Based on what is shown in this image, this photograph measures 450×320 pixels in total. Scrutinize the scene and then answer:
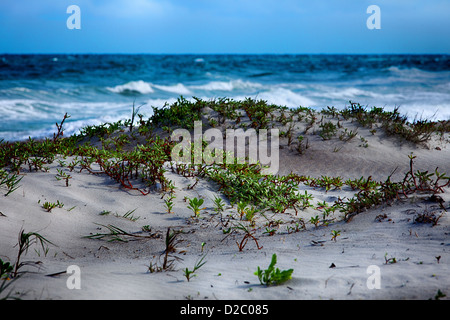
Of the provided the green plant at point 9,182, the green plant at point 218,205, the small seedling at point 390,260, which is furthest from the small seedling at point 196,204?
the small seedling at point 390,260

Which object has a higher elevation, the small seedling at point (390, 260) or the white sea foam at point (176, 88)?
the white sea foam at point (176, 88)

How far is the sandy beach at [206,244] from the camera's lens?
2.21 metres

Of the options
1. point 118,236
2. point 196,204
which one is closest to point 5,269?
point 118,236

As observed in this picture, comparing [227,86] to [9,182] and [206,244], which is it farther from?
[206,244]

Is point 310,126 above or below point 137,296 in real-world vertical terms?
above

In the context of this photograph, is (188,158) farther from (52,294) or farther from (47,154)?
(52,294)

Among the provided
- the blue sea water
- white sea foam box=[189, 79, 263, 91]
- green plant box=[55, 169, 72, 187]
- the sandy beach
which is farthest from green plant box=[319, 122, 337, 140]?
white sea foam box=[189, 79, 263, 91]

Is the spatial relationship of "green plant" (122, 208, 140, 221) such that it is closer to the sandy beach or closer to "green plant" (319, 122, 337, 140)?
the sandy beach

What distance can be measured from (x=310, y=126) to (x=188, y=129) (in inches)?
107

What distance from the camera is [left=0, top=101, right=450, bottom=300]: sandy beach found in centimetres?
221

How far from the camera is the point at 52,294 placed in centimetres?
210

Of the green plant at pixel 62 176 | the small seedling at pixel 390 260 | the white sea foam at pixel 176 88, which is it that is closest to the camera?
the small seedling at pixel 390 260

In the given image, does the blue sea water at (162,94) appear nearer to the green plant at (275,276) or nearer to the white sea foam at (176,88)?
the white sea foam at (176,88)
